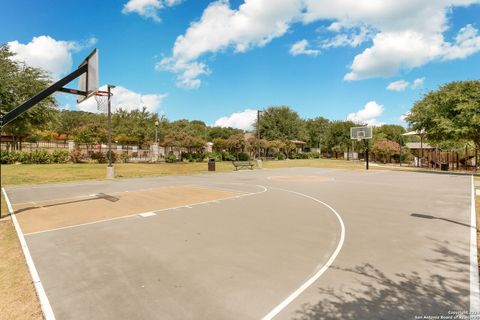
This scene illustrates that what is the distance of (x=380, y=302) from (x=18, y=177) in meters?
23.0

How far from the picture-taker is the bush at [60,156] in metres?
31.3

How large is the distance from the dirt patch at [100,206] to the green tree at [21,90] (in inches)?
512

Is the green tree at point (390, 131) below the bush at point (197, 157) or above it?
above

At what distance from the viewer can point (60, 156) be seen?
1242 inches

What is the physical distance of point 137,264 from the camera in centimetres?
523

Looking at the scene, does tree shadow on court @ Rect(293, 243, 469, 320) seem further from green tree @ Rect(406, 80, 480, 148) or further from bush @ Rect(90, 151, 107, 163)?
bush @ Rect(90, 151, 107, 163)

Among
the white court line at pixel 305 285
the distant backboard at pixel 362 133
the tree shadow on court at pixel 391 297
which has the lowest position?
the tree shadow on court at pixel 391 297

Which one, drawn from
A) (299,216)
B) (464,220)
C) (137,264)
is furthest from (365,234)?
(137,264)

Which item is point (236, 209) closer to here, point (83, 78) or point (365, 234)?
point (365, 234)

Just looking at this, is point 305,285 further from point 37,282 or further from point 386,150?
point 386,150

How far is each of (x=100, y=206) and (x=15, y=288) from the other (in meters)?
6.56

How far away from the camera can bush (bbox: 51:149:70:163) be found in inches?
1231

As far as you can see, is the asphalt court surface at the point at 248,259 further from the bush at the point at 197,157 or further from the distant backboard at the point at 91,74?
the bush at the point at 197,157

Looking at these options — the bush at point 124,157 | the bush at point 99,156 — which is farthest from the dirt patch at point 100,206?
the bush at point 124,157
